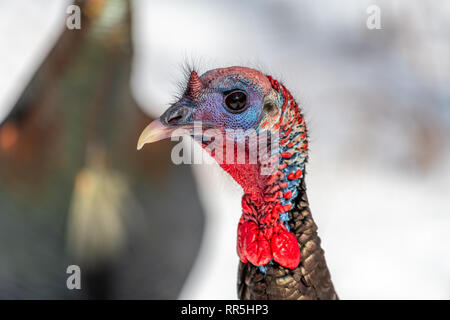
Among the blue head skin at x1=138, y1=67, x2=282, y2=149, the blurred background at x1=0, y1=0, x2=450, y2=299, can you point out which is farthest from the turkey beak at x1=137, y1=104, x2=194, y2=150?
the blurred background at x1=0, y1=0, x2=450, y2=299

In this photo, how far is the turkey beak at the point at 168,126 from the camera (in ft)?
3.57

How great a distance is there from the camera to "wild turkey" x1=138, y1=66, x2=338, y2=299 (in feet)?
3.63

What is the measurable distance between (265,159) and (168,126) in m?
0.21

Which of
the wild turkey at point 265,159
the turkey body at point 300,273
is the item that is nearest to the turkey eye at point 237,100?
the wild turkey at point 265,159

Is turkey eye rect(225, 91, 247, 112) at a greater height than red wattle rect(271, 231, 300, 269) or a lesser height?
greater

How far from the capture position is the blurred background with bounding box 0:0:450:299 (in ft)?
6.33

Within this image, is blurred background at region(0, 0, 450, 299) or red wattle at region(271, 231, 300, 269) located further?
blurred background at region(0, 0, 450, 299)

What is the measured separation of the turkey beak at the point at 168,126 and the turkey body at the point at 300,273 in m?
0.27

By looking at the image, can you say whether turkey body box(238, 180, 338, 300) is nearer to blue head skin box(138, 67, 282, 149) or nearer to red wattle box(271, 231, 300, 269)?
red wattle box(271, 231, 300, 269)

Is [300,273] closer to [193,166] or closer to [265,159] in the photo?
[265,159]

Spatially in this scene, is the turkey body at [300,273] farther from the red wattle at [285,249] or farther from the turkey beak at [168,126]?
the turkey beak at [168,126]

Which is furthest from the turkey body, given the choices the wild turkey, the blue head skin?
the blue head skin

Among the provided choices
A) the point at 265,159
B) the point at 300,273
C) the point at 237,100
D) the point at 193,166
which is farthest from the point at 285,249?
the point at 193,166
